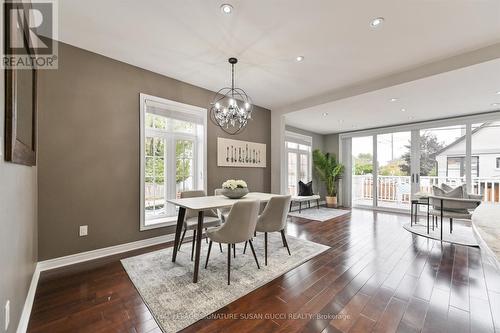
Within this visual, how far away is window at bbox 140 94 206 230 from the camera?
326 cm

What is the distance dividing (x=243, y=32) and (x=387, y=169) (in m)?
5.96

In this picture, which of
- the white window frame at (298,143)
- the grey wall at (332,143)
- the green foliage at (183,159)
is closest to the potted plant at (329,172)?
the white window frame at (298,143)

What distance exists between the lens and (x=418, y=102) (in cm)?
408

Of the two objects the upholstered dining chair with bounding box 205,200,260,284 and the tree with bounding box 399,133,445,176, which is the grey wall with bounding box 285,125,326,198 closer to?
the tree with bounding box 399,133,445,176

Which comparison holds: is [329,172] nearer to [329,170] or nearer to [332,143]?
[329,170]

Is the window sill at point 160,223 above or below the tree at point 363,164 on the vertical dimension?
below

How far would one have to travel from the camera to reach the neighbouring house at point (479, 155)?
15.5 feet

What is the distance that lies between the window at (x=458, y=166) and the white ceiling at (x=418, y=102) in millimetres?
1097

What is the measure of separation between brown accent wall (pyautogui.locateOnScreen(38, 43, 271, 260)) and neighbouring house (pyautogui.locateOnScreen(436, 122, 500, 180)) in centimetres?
674

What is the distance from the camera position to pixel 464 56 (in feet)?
8.79

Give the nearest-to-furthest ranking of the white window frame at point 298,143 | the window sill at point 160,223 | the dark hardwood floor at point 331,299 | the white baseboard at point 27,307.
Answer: the white baseboard at point 27,307
the dark hardwood floor at point 331,299
the window sill at point 160,223
the white window frame at point 298,143

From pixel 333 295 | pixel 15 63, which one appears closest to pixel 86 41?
pixel 15 63

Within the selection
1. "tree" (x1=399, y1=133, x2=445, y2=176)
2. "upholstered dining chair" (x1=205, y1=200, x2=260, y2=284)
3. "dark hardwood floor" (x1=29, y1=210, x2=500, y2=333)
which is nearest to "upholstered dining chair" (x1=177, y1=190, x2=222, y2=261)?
"upholstered dining chair" (x1=205, y1=200, x2=260, y2=284)

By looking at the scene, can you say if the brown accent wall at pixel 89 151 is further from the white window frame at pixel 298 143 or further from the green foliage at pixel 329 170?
the green foliage at pixel 329 170
